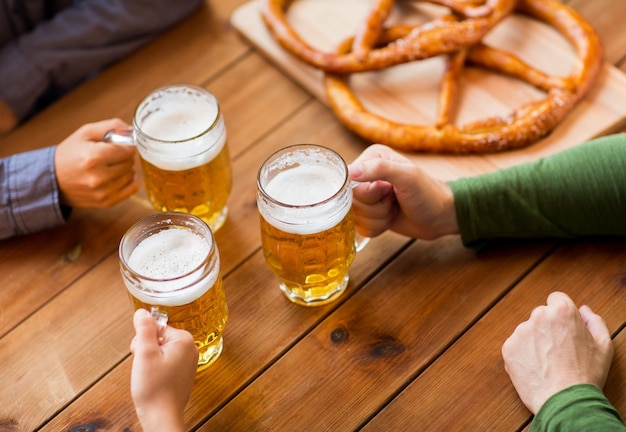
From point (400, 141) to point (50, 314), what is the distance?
25.6 inches

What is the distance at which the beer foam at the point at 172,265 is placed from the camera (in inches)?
40.1

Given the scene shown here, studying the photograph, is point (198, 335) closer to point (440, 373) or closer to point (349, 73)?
point (440, 373)

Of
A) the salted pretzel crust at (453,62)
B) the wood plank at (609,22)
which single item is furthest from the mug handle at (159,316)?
the wood plank at (609,22)

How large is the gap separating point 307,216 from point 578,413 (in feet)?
1.39

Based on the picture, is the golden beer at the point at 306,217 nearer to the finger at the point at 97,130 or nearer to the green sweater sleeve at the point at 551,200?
the green sweater sleeve at the point at 551,200

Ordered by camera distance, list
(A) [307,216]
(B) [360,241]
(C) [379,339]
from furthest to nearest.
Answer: (B) [360,241] < (C) [379,339] < (A) [307,216]

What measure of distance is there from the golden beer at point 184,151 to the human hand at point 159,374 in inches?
11.1

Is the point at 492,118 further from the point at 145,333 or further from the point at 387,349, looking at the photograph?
the point at 145,333

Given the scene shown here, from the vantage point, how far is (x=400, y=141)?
1.41 m

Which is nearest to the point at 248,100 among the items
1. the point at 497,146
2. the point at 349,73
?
the point at 349,73

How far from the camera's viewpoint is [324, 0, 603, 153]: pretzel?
141 cm

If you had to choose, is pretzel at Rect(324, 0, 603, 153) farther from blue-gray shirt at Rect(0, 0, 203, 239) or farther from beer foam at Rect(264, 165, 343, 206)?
blue-gray shirt at Rect(0, 0, 203, 239)

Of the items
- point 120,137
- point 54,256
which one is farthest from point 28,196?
point 120,137

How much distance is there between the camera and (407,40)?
4.94 feet
